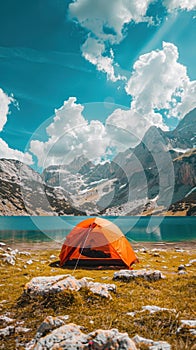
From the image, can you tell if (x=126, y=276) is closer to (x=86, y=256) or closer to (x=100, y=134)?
(x=86, y=256)

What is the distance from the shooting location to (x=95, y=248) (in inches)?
711

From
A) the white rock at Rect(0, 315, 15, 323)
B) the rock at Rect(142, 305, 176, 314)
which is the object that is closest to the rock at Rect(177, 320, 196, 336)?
A: the rock at Rect(142, 305, 176, 314)

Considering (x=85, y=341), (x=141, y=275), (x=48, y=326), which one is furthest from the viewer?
(x=141, y=275)

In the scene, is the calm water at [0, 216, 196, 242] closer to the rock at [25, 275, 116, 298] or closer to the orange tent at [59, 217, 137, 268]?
the orange tent at [59, 217, 137, 268]

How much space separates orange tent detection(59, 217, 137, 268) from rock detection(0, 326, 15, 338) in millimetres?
11056

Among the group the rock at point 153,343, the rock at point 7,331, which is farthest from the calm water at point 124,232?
the rock at point 153,343

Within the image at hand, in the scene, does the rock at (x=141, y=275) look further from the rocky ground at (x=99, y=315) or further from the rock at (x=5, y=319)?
the rock at (x=5, y=319)

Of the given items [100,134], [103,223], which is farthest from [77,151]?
[103,223]

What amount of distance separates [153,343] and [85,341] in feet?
4.93

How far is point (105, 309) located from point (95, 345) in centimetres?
295

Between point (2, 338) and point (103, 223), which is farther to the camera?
point (103, 223)

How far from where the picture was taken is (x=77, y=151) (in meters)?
19.3

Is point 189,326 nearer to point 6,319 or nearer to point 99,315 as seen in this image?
point 99,315

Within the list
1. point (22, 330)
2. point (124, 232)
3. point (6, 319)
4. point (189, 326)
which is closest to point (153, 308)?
point (189, 326)
